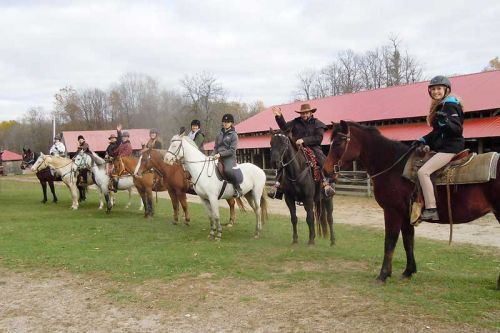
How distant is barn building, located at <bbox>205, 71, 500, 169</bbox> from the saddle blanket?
15.3m

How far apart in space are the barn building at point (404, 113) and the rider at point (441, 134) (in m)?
15.2

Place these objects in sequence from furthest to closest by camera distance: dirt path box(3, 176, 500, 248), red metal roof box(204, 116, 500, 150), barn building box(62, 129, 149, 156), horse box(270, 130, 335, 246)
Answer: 1. barn building box(62, 129, 149, 156)
2. red metal roof box(204, 116, 500, 150)
3. dirt path box(3, 176, 500, 248)
4. horse box(270, 130, 335, 246)

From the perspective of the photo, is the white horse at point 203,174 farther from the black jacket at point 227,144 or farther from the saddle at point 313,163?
the saddle at point 313,163

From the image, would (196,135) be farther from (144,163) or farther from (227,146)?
(227,146)

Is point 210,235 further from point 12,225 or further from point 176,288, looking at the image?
point 12,225

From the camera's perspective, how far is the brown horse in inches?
216

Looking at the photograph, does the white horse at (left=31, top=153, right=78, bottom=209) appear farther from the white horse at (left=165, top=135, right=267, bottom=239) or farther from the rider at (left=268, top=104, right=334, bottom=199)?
the rider at (left=268, top=104, right=334, bottom=199)

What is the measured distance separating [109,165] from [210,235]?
620 cm

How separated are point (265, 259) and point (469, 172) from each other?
Result: 154 inches

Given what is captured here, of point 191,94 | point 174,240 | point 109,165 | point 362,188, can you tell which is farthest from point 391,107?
point 191,94

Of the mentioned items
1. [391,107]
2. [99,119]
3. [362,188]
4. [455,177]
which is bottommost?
[362,188]

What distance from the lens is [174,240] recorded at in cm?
981

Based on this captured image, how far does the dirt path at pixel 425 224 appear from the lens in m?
10.6

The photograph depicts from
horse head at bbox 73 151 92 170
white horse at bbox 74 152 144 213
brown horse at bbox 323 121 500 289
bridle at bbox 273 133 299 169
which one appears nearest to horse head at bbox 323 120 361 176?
brown horse at bbox 323 121 500 289
